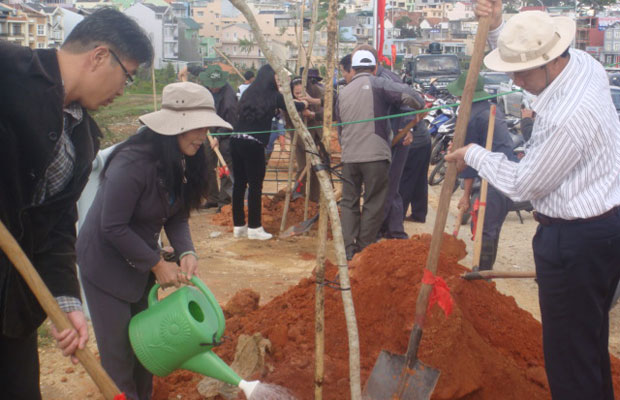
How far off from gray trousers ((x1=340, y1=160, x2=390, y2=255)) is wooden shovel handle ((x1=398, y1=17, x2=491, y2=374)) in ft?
10.8

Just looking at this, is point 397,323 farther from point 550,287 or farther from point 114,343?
point 114,343

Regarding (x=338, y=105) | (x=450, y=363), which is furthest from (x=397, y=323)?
(x=338, y=105)

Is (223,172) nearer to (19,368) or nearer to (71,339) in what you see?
(19,368)

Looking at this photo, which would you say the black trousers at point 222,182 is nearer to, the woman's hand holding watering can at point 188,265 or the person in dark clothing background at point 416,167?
the person in dark clothing background at point 416,167

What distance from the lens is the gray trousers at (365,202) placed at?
664 centimetres

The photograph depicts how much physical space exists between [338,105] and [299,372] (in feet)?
11.5

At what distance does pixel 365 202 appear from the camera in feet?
22.4

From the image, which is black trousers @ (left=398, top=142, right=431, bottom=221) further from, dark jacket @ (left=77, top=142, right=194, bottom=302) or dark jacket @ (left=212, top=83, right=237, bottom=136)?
dark jacket @ (left=77, top=142, right=194, bottom=302)

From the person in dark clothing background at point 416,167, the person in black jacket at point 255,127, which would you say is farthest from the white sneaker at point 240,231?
the person in dark clothing background at point 416,167

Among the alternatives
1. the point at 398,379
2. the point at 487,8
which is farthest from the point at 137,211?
the point at 487,8

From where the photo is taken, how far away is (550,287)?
288 cm

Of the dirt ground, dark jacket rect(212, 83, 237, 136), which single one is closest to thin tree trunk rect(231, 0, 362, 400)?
the dirt ground

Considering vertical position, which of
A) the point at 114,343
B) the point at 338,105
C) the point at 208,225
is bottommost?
the point at 208,225

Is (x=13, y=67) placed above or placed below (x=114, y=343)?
above
